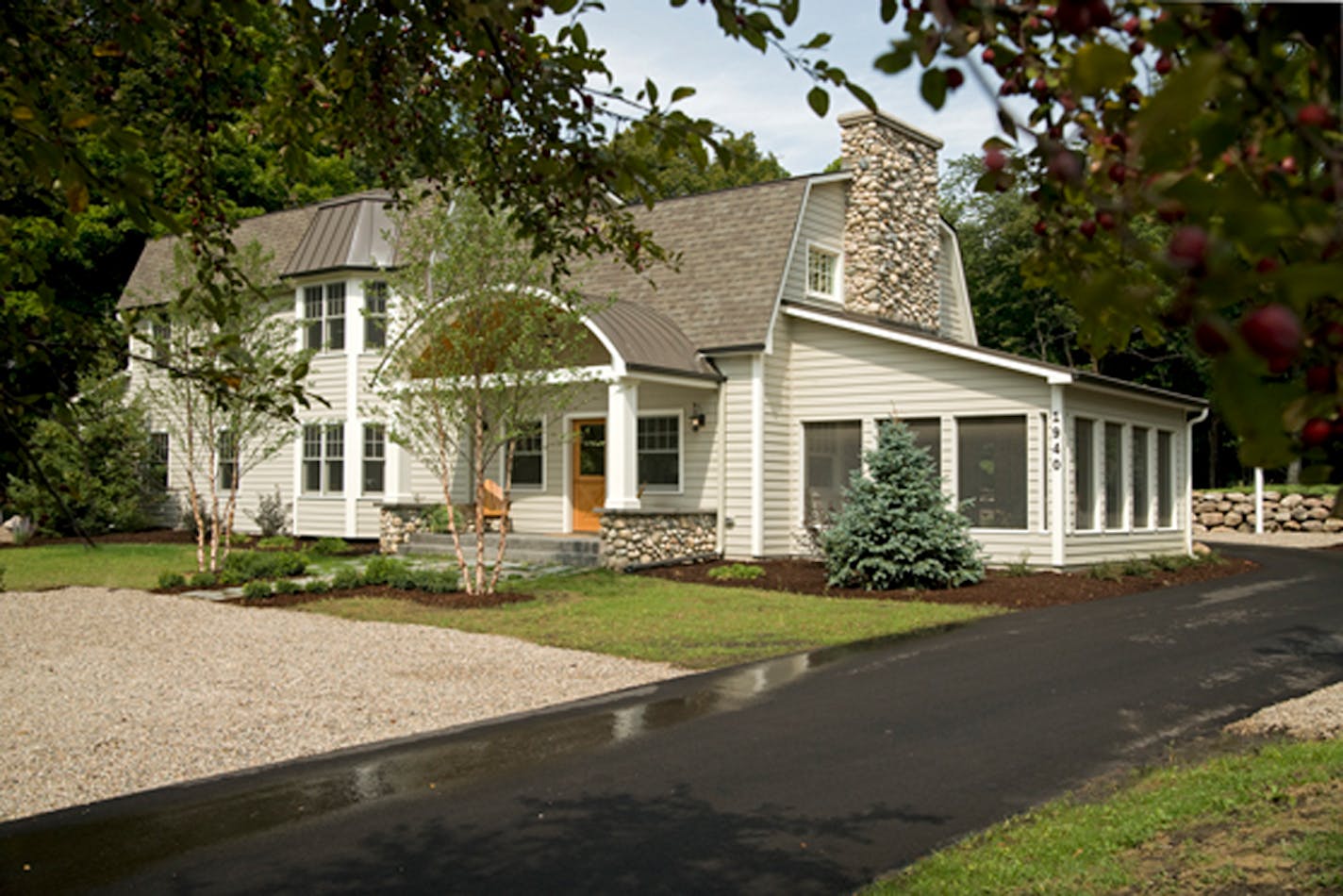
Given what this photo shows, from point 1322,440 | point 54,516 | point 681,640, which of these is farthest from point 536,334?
point 54,516

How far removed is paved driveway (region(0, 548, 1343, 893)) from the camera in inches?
193

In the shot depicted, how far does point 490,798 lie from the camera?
600cm

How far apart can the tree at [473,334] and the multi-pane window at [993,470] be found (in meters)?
6.28

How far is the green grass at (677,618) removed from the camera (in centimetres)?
1099

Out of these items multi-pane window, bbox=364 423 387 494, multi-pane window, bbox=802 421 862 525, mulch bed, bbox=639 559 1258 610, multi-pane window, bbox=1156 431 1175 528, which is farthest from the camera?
multi-pane window, bbox=364 423 387 494

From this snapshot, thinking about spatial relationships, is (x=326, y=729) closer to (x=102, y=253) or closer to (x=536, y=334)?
(x=536, y=334)

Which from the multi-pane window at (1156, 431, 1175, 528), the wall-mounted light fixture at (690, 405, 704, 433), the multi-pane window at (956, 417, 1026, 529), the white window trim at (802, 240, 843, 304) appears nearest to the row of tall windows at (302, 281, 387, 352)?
the wall-mounted light fixture at (690, 405, 704, 433)

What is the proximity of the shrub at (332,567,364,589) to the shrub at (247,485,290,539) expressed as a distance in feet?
28.2

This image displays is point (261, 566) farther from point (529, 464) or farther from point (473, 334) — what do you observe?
point (529, 464)

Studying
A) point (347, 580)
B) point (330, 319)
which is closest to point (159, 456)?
point (330, 319)

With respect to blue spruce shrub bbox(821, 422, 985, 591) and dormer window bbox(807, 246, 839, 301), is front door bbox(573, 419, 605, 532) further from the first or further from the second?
blue spruce shrub bbox(821, 422, 985, 591)

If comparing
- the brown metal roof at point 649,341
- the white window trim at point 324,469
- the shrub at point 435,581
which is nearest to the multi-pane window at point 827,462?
the brown metal roof at point 649,341

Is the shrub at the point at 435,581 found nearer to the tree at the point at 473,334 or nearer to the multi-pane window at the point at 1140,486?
the tree at the point at 473,334

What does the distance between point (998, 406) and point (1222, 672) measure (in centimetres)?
765
